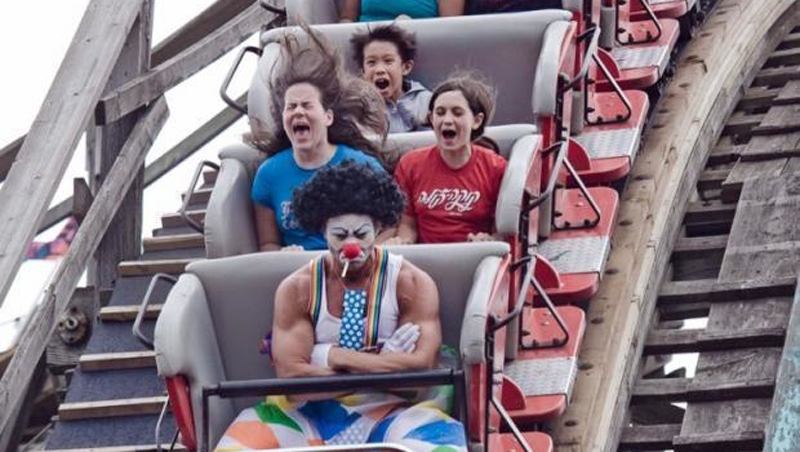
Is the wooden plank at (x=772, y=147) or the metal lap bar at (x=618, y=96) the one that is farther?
the wooden plank at (x=772, y=147)

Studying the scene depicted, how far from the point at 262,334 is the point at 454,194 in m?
0.78

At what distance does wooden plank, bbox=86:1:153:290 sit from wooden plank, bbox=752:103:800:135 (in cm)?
237

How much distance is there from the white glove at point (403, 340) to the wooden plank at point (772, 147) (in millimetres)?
2962

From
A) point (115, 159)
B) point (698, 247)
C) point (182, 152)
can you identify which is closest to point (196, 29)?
point (182, 152)

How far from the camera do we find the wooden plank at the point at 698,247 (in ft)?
26.2

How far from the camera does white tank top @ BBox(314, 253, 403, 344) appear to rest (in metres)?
5.71

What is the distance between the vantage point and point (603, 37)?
27.9 feet

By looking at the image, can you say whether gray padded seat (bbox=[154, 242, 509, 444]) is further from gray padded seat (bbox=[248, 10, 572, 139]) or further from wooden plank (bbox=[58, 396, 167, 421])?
gray padded seat (bbox=[248, 10, 572, 139])

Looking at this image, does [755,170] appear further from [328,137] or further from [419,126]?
[328,137]

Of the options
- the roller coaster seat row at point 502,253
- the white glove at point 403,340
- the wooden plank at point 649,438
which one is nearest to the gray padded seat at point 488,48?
the roller coaster seat row at point 502,253

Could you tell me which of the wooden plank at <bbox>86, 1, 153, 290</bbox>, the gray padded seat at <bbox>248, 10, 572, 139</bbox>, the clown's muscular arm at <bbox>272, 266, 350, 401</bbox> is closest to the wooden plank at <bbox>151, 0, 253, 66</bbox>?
the wooden plank at <bbox>86, 1, 153, 290</bbox>

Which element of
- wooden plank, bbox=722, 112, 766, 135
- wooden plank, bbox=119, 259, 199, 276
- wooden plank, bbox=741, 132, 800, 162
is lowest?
wooden plank, bbox=119, 259, 199, 276

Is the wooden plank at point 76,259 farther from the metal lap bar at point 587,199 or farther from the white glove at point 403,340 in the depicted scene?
the white glove at point 403,340

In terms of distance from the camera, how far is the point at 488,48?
24.8 feet
